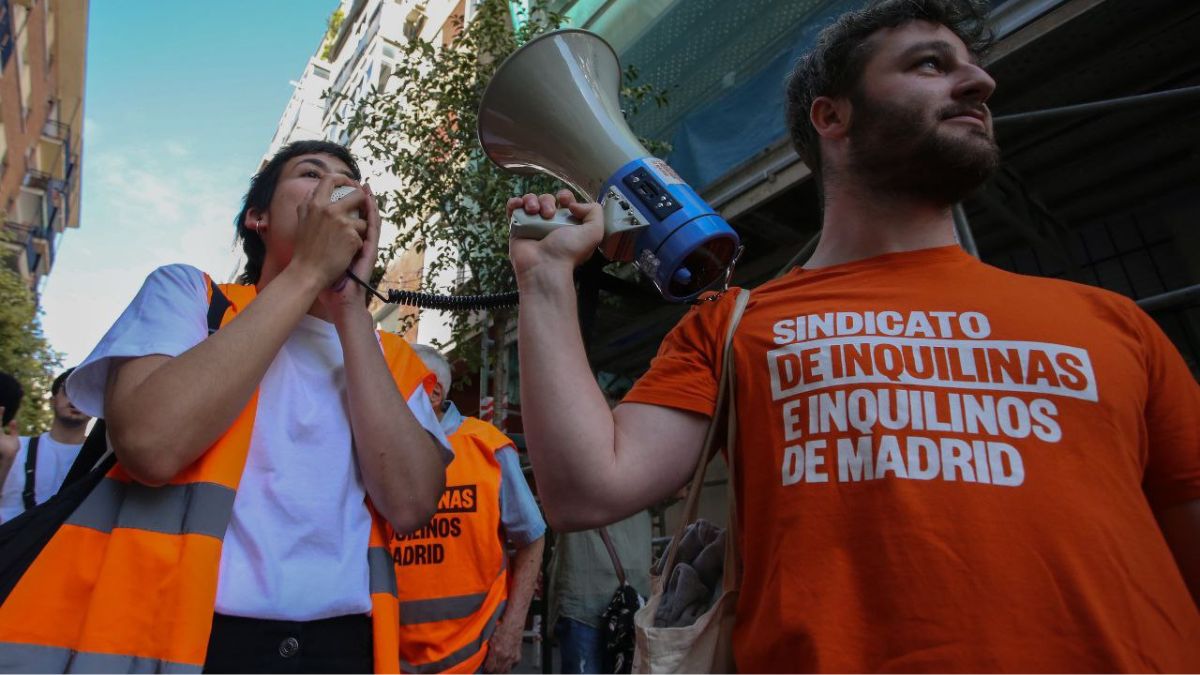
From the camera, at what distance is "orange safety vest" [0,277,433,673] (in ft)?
2.99

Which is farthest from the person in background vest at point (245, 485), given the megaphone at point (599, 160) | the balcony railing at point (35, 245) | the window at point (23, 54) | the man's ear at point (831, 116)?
the balcony railing at point (35, 245)

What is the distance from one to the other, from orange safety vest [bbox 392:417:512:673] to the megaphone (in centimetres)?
146

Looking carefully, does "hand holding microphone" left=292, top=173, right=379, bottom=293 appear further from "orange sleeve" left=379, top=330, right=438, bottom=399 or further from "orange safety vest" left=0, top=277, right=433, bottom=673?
"orange safety vest" left=0, top=277, right=433, bottom=673

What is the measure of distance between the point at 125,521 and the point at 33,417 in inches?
644

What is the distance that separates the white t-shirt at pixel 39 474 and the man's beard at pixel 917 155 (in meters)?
3.18

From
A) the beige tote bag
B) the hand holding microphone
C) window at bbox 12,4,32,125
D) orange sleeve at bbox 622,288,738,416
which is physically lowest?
the beige tote bag

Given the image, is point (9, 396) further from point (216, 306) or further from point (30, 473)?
point (216, 306)

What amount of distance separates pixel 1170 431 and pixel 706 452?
0.68 metres

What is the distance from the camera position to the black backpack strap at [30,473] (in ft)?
9.53

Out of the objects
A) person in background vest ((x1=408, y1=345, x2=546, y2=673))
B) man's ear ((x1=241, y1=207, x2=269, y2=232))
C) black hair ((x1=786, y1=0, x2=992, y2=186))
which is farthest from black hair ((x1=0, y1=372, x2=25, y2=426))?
black hair ((x1=786, y1=0, x2=992, y2=186))

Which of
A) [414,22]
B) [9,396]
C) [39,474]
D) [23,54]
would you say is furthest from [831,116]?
[23,54]

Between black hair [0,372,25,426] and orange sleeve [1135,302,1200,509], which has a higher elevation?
black hair [0,372,25,426]

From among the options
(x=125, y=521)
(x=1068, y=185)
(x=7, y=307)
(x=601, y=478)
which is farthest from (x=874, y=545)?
(x=7, y=307)

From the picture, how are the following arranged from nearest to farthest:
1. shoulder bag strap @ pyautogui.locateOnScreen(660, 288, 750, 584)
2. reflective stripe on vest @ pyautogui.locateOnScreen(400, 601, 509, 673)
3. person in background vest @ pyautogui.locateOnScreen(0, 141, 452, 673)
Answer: person in background vest @ pyautogui.locateOnScreen(0, 141, 452, 673) → shoulder bag strap @ pyautogui.locateOnScreen(660, 288, 750, 584) → reflective stripe on vest @ pyautogui.locateOnScreen(400, 601, 509, 673)
